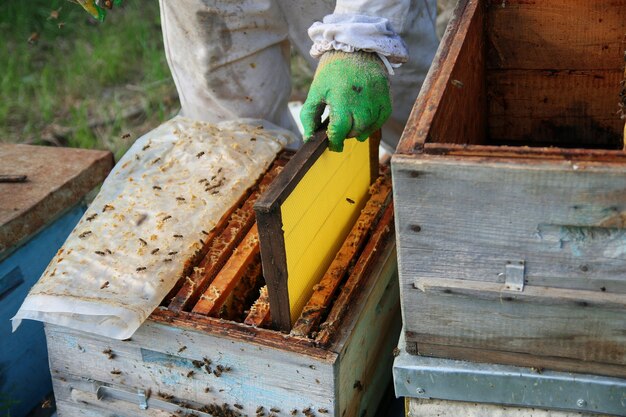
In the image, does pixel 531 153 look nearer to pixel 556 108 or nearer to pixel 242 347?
pixel 242 347

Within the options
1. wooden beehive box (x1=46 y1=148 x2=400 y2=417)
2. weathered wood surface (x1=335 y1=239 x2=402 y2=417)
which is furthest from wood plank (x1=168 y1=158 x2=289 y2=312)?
Answer: weathered wood surface (x1=335 y1=239 x2=402 y2=417)

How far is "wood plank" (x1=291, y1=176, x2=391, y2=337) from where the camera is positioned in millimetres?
1816

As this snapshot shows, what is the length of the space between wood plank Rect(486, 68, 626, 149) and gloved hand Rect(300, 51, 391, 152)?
0.45 meters

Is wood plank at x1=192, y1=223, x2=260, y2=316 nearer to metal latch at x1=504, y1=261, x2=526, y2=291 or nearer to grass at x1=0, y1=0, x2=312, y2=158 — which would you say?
metal latch at x1=504, y1=261, x2=526, y2=291

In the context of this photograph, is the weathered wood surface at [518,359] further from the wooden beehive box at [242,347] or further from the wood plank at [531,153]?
the wood plank at [531,153]

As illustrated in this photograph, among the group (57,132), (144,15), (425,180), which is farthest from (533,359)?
(144,15)

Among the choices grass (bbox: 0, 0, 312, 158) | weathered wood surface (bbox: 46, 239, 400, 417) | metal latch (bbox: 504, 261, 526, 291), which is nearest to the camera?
metal latch (bbox: 504, 261, 526, 291)

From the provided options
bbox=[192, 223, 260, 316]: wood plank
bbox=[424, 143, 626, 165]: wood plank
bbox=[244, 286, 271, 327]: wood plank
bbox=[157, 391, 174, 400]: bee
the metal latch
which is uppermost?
bbox=[424, 143, 626, 165]: wood plank

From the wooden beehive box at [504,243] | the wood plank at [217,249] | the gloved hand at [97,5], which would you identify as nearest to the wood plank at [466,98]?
the wooden beehive box at [504,243]

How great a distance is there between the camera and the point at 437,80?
1615 millimetres

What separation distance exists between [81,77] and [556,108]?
319 centimetres

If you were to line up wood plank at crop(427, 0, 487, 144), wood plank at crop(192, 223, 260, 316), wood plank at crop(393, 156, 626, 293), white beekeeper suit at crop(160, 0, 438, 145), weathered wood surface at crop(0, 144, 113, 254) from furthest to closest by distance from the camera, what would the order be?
white beekeeper suit at crop(160, 0, 438, 145) → weathered wood surface at crop(0, 144, 113, 254) → wood plank at crop(192, 223, 260, 316) → wood plank at crop(427, 0, 487, 144) → wood plank at crop(393, 156, 626, 293)

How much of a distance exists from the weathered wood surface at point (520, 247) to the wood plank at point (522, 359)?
1cm

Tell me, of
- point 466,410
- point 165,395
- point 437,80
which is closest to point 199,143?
point 165,395
